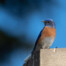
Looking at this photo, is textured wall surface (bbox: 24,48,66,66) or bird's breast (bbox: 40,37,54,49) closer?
textured wall surface (bbox: 24,48,66,66)

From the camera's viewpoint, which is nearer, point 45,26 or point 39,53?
point 39,53

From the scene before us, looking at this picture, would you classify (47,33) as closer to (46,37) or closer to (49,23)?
(46,37)

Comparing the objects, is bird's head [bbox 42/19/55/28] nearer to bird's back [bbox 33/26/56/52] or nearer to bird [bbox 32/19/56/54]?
bird [bbox 32/19/56/54]

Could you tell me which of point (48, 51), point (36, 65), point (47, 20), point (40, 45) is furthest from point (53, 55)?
point (47, 20)

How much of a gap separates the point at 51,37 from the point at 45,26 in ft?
1.16

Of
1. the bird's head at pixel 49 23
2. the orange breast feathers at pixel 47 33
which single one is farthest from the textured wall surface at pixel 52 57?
the bird's head at pixel 49 23

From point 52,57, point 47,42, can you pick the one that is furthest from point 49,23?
point 52,57

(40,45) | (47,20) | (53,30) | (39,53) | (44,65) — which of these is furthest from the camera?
(47,20)

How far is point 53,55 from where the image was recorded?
1.99m

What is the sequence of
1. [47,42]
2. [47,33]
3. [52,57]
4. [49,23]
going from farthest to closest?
[49,23] → [47,33] → [47,42] → [52,57]

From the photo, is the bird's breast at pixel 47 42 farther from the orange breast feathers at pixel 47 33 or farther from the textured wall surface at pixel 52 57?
the textured wall surface at pixel 52 57

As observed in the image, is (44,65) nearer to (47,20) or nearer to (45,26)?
(45,26)

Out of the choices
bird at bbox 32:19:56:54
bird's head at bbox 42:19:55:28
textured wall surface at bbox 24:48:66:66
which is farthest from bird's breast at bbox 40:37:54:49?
textured wall surface at bbox 24:48:66:66

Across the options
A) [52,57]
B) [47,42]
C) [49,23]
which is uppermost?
[49,23]
